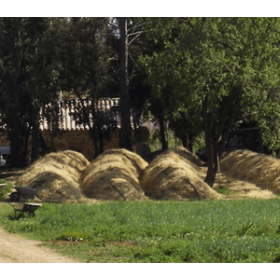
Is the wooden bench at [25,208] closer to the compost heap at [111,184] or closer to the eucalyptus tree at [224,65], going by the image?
Result: the compost heap at [111,184]

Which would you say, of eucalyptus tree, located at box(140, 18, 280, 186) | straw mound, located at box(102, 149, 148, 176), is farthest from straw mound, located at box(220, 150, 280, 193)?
straw mound, located at box(102, 149, 148, 176)

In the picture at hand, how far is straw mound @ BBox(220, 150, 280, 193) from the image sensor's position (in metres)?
30.0

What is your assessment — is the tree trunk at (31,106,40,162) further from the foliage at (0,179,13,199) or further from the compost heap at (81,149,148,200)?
the foliage at (0,179,13,199)

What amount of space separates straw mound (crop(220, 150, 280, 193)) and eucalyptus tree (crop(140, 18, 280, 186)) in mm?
2160

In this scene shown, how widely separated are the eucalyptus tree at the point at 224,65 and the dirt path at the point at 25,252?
13458mm

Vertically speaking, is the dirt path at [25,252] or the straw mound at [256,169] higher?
the straw mound at [256,169]

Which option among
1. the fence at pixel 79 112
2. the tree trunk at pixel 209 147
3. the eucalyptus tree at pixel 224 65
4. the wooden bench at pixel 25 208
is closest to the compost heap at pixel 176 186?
the tree trunk at pixel 209 147

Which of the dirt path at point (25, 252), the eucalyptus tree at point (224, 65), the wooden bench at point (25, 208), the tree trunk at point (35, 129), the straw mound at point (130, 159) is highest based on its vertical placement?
the eucalyptus tree at point (224, 65)

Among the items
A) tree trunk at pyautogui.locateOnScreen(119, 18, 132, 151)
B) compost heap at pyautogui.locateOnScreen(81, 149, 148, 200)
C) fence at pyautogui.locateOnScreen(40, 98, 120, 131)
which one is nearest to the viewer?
compost heap at pyautogui.locateOnScreen(81, 149, 148, 200)

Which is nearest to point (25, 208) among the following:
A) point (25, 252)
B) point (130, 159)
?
point (25, 252)

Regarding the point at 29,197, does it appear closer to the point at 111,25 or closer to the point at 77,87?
the point at 77,87

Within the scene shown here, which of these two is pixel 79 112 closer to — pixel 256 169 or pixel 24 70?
pixel 24 70

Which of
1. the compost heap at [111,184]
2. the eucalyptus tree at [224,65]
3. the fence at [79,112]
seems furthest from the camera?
the fence at [79,112]

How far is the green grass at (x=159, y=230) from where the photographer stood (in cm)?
1410
